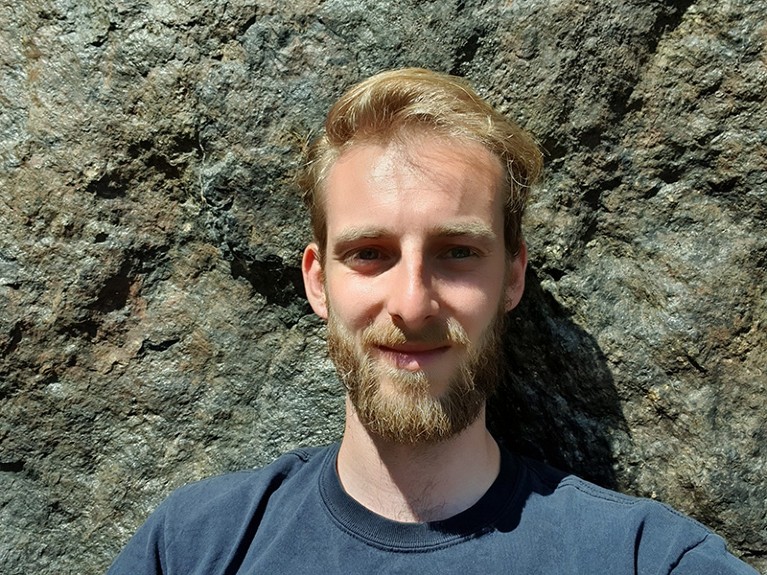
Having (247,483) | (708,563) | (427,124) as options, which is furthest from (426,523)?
(427,124)

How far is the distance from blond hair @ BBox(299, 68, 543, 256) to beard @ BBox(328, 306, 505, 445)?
33 centimetres

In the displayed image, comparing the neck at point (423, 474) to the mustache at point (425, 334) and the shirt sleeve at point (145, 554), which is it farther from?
the shirt sleeve at point (145, 554)

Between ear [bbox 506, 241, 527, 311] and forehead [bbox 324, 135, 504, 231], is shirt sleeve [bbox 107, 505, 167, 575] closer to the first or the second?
forehead [bbox 324, 135, 504, 231]

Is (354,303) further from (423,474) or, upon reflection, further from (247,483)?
(247,483)

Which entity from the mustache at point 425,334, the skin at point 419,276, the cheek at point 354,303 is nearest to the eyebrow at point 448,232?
the skin at point 419,276

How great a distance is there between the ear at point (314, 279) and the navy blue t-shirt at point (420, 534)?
44cm

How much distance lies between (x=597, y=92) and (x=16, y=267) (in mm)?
1862

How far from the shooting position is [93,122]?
243 centimetres

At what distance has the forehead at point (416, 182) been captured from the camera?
2039 mm

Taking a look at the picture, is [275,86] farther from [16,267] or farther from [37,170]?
[16,267]

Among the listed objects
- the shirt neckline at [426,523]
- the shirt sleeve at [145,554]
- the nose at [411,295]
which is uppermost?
the nose at [411,295]

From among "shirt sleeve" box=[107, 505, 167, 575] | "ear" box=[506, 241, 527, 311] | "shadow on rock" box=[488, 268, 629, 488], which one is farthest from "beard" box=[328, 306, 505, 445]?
"shirt sleeve" box=[107, 505, 167, 575]

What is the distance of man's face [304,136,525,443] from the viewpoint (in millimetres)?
2023

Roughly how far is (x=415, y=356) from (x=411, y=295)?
0.61ft
